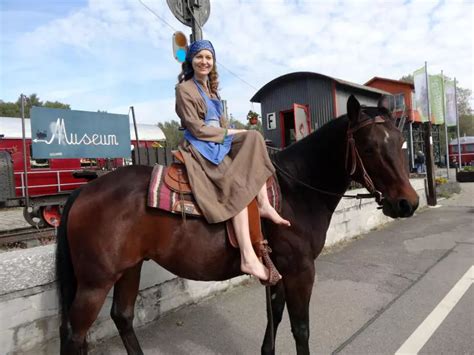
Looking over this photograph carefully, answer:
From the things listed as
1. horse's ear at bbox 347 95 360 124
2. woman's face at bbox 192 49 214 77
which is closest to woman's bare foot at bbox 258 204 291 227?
horse's ear at bbox 347 95 360 124

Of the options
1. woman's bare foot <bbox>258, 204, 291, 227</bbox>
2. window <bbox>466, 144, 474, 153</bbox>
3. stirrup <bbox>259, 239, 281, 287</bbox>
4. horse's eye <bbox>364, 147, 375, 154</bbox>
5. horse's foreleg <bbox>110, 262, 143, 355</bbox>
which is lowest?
horse's foreleg <bbox>110, 262, 143, 355</bbox>

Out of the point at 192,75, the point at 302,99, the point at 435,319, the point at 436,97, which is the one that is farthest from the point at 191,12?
the point at 436,97

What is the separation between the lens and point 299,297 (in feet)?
8.42

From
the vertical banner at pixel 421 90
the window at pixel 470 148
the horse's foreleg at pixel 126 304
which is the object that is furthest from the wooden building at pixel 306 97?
the window at pixel 470 148

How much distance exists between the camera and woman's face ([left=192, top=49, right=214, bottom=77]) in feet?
8.22

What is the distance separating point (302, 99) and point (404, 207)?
623 inches

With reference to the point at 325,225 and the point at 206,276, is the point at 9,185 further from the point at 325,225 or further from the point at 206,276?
the point at 325,225

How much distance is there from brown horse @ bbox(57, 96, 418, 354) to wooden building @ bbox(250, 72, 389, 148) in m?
13.0

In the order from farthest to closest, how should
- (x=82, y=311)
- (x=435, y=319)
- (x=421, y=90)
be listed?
(x=421, y=90) < (x=435, y=319) < (x=82, y=311)

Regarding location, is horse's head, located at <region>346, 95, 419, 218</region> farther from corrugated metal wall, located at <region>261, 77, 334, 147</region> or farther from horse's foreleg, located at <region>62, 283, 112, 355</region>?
corrugated metal wall, located at <region>261, 77, 334, 147</region>

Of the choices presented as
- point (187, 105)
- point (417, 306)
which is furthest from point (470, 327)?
point (187, 105)

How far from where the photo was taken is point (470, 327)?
3443 mm

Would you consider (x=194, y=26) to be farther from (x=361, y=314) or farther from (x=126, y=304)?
(x=361, y=314)

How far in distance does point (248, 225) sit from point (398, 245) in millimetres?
5374
